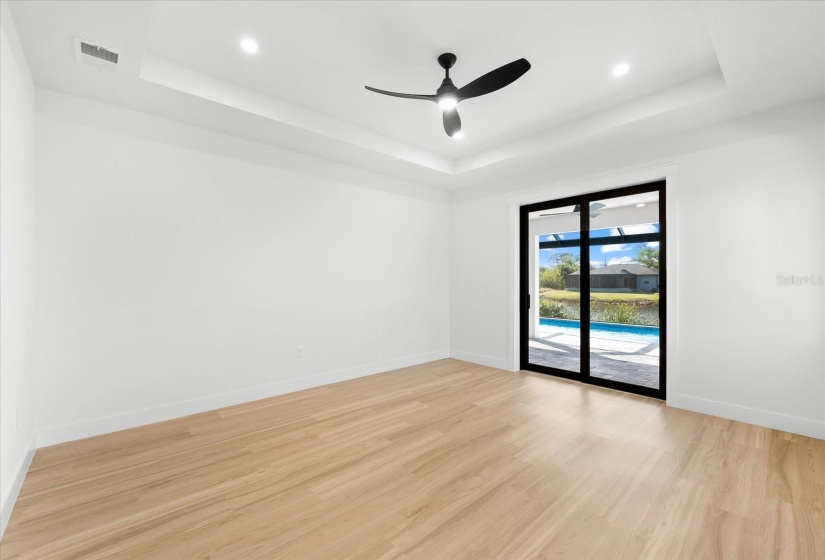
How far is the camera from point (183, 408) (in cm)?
344

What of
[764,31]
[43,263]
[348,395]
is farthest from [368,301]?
[764,31]

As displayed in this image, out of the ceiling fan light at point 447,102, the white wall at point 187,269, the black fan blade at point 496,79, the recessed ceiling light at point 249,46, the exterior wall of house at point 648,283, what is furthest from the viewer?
the exterior wall of house at point 648,283

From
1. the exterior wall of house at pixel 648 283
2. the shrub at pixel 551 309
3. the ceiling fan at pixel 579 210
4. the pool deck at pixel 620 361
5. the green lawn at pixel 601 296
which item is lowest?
the pool deck at pixel 620 361

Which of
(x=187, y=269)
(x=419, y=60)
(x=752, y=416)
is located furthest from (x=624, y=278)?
(x=187, y=269)

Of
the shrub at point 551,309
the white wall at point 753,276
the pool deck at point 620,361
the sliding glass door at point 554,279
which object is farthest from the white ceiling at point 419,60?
the pool deck at point 620,361

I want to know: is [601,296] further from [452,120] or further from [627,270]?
[452,120]

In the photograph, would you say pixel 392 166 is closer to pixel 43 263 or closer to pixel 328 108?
pixel 328 108

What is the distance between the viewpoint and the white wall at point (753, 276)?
3045mm

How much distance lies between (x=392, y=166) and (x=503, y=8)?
2.61 m

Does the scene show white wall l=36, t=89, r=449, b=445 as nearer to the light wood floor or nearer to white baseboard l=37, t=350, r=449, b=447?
white baseboard l=37, t=350, r=449, b=447

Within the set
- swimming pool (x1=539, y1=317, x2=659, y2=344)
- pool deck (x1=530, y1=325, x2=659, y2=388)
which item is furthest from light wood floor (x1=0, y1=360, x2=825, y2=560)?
swimming pool (x1=539, y1=317, x2=659, y2=344)

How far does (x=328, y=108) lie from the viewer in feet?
12.1

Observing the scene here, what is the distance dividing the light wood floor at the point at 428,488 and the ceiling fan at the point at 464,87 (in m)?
2.70

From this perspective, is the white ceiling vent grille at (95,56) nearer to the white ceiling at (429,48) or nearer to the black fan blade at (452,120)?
the white ceiling at (429,48)
